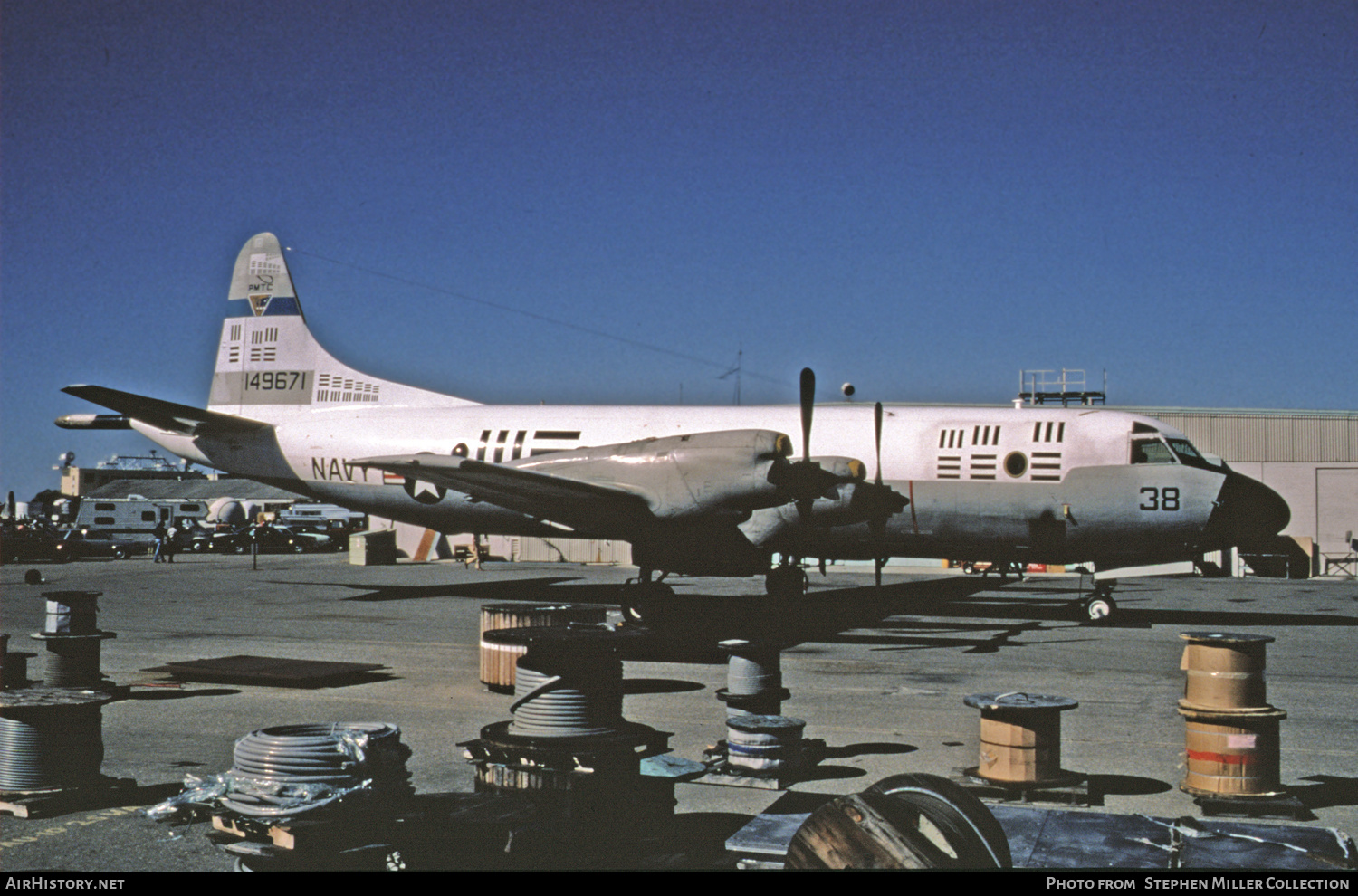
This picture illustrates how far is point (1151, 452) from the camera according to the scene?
2011cm

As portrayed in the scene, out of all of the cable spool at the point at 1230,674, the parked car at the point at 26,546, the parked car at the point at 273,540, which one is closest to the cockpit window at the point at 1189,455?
the cable spool at the point at 1230,674

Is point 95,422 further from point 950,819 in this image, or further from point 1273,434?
point 1273,434

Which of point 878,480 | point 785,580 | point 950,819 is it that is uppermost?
point 878,480

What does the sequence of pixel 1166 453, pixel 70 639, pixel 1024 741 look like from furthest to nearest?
1. pixel 1166 453
2. pixel 70 639
3. pixel 1024 741

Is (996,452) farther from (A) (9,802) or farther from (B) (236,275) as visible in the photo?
(B) (236,275)

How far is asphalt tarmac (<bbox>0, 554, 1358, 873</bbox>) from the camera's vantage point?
26.6ft

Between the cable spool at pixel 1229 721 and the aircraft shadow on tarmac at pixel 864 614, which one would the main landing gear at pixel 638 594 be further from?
the cable spool at pixel 1229 721

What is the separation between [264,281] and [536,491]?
541 inches

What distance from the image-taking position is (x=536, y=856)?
6234 mm

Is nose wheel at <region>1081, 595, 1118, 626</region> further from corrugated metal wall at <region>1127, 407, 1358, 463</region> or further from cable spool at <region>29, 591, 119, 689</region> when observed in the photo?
corrugated metal wall at <region>1127, 407, 1358, 463</region>

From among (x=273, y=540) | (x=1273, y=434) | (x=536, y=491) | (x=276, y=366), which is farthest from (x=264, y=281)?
(x=1273, y=434)

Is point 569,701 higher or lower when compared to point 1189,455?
lower
